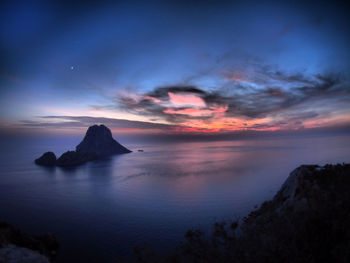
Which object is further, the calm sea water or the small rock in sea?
the small rock in sea

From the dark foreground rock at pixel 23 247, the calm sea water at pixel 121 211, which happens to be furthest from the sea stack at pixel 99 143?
the dark foreground rock at pixel 23 247

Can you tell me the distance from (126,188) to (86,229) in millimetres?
20953

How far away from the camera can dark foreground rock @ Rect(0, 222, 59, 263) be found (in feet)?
45.2

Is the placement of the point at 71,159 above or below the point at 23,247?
below

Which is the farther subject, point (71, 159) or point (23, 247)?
point (71, 159)

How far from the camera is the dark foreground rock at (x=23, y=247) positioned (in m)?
13.8

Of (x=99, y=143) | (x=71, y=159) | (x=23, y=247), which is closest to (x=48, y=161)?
(x=71, y=159)

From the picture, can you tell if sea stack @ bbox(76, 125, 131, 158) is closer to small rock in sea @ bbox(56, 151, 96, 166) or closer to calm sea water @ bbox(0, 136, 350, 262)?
small rock in sea @ bbox(56, 151, 96, 166)

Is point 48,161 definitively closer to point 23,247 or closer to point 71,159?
point 71,159

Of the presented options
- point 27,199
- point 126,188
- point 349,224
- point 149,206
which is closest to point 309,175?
point 349,224

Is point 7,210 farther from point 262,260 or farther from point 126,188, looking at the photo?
point 262,260

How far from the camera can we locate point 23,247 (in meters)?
15.3

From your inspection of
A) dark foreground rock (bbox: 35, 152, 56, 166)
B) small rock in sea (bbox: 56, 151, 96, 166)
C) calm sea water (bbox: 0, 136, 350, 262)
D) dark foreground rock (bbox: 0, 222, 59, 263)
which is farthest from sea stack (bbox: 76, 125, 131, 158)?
dark foreground rock (bbox: 0, 222, 59, 263)

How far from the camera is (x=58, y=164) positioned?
284 feet
